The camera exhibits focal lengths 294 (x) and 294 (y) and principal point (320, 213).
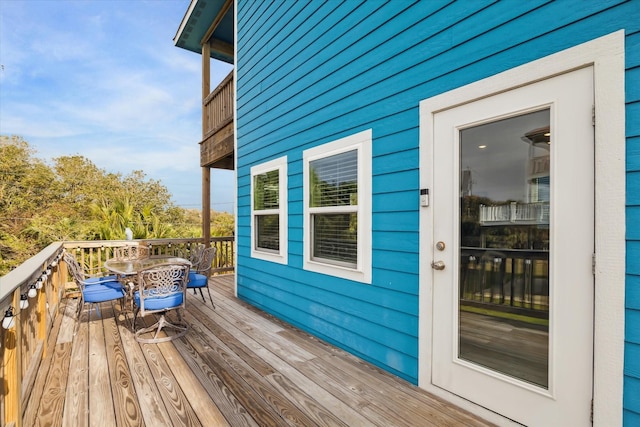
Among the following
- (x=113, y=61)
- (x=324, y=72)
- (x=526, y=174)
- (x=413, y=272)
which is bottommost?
(x=413, y=272)

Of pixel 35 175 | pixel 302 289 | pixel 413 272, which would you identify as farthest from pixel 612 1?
pixel 35 175

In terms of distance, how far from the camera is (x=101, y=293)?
11.7 feet

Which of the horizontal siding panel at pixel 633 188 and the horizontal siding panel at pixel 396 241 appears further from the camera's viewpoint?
the horizontal siding panel at pixel 396 241

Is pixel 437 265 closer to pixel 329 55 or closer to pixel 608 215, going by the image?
pixel 608 215

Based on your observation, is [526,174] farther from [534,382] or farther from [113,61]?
[113,61]

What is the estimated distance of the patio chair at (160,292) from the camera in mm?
3115

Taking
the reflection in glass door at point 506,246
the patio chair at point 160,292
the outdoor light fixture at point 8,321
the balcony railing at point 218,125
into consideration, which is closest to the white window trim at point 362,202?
the reflection in glass door at point 506,246

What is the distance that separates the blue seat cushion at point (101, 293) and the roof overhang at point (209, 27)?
506 cm

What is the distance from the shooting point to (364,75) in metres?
2.69

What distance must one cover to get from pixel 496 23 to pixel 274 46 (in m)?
3.02

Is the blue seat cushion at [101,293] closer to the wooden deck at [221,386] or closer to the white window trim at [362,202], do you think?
the wooden deck at [221,386]

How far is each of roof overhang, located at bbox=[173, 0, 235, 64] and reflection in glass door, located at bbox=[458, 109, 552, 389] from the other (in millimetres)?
5602

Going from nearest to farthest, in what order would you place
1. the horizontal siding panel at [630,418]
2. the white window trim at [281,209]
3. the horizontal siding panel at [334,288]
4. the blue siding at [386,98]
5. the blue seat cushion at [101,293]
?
1. the horizontal siding panel at [630,418]
2. the blue siding at [386,98]
3. the horizontal siding panel at [334,288]
4. the blue seat cushion at [101,293]
5. the white window trim at [281,209]

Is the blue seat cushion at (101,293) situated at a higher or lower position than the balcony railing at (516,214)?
lower
